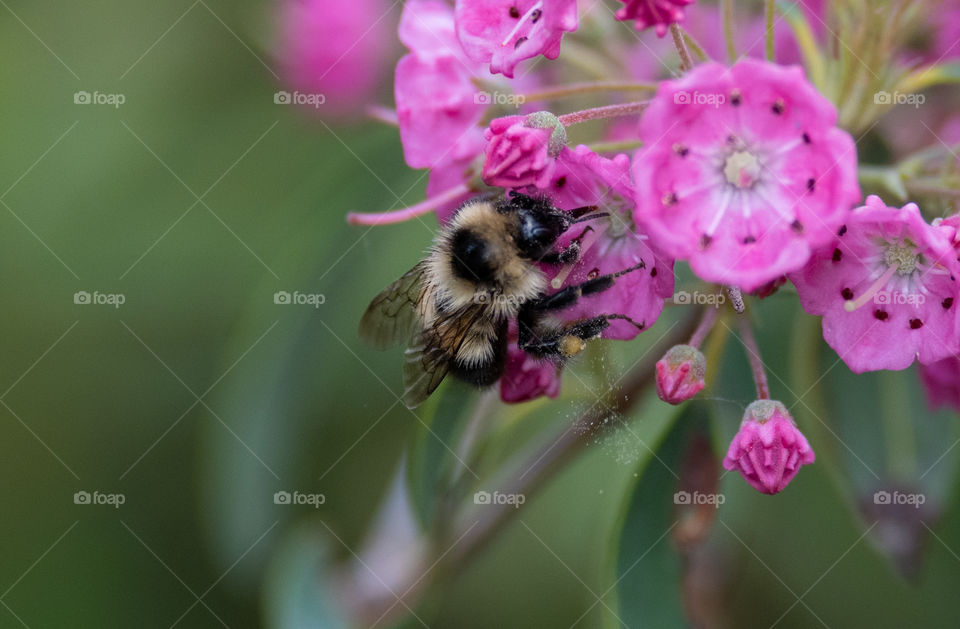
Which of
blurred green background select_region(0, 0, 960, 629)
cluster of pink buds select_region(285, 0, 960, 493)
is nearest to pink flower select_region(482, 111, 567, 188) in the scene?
cluster of pink buds select_region(285, 0, 960, 493)

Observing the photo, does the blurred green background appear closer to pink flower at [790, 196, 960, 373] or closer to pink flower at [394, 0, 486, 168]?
pink flower at [394, 0, 486, 168]

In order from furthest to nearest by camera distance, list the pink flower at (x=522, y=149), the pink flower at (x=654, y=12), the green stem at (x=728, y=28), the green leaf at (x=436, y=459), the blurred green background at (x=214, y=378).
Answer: the blurred green background at (x=214, y=378) < the green leaf at (x=436, y=459) < the green stem at (x=728, y=28) < the pink flower at (x=522, y=149) < the pink flower at (x=654, y=12)

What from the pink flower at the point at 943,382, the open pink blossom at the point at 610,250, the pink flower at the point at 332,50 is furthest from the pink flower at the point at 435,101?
the pink flower at the point at 332,50

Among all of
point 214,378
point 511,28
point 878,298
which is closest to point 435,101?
point 511,28

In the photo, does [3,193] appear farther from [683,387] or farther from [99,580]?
[683,387]

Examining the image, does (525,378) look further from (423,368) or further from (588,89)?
(588,89)

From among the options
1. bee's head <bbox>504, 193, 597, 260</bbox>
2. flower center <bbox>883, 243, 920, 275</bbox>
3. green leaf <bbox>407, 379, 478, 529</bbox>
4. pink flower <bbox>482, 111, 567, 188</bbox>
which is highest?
pink flower <bbox>482, 111, 567, 188</bbox>

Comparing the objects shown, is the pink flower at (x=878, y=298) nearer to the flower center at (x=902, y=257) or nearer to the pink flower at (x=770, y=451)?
the flower center at (x=902, y=257)

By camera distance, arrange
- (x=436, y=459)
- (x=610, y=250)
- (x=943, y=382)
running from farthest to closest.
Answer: (x=436, y=459), (x=943, y=382), (x=610, y=250)
